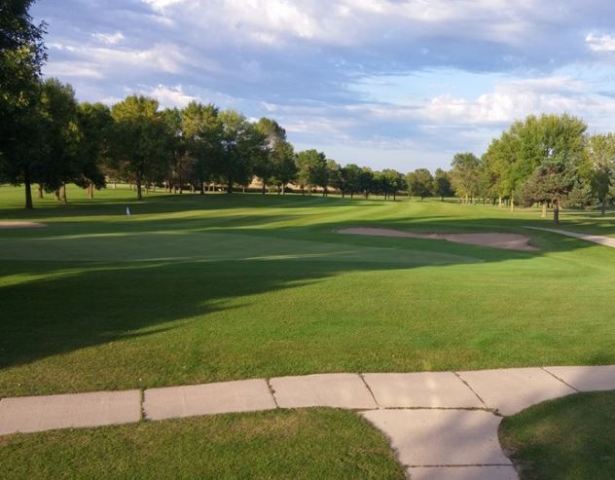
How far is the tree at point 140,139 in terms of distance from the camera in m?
70.0

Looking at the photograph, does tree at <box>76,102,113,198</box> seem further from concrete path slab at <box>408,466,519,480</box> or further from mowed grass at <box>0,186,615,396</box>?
concrete path slab at <box>408,466,519,480</box>

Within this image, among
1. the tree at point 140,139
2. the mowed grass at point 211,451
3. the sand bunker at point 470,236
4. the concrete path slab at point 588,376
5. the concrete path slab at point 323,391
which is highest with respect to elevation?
the tree at point 140,139

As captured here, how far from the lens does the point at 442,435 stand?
4938 millimetres

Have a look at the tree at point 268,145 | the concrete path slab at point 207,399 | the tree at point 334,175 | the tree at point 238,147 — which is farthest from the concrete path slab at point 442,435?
the tree at point 334,175

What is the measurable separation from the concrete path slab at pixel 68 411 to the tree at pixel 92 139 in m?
53.7

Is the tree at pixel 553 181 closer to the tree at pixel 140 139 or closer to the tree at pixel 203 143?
the tree at pixel 140 139

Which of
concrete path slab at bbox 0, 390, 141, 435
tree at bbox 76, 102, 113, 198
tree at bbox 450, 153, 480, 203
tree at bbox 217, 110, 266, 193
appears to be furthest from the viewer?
tree at bbox 450, 153, 480, 203

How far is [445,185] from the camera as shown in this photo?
191000mm

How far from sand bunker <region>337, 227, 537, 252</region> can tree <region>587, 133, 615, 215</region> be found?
5032 centimetres

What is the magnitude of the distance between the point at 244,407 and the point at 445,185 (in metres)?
192

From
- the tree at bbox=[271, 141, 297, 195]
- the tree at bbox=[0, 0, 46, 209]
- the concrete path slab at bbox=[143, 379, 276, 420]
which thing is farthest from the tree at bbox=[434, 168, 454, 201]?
the concrete path slab at bbox=[143, 379, 276, 420]

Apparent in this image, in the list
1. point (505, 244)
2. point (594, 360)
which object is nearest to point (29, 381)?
point (594, 360)

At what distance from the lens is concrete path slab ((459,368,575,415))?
578 centimetres

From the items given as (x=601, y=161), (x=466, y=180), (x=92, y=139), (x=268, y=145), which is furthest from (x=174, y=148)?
(x=466, y=180)
